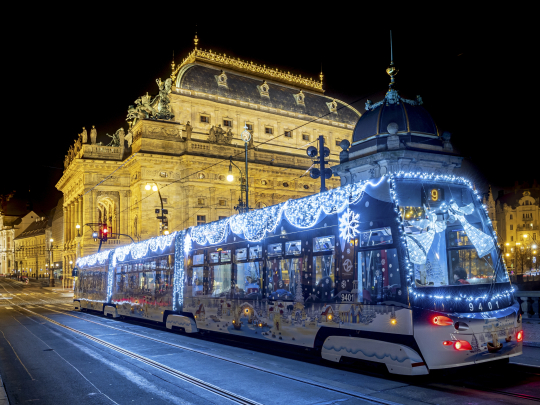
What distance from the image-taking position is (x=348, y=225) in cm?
895

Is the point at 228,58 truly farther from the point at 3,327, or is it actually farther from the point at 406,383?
the point at 406,383

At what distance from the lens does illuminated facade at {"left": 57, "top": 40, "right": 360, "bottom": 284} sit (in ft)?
166

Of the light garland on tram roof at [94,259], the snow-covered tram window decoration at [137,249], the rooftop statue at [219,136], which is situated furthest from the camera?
the rooftop statue at [219,136]

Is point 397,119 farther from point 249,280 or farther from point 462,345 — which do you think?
point 462,345

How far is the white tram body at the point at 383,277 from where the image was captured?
7.49 meters

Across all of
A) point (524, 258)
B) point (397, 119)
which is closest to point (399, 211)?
point (397, 119)

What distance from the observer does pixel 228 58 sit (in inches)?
2606

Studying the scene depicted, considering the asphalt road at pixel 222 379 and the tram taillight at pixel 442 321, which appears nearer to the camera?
the asphalt road at pixel 222 379

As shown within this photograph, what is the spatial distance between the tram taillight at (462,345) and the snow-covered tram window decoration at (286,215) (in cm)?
298

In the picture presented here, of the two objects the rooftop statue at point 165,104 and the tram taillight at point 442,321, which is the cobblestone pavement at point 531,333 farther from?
the rooftop statue at point 165,104

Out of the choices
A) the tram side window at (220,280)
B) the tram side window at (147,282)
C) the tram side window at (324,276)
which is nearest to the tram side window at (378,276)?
the tram side window at (324,276)

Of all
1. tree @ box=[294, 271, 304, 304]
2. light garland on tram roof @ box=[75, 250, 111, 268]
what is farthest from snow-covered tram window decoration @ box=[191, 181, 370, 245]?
light garland on tram roof @ box=[75, 250, 111, 268]

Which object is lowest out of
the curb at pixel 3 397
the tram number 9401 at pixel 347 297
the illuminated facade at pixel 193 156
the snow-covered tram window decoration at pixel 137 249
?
the curb at pixel 3 397

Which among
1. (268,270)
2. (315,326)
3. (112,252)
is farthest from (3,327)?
(315,326)
